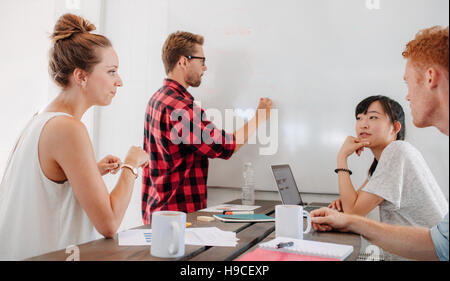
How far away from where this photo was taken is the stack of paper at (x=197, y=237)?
923mm

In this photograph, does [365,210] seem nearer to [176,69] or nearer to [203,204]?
[203,204]

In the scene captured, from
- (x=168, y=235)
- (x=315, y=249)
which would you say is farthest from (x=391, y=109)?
(x=168, y=235)

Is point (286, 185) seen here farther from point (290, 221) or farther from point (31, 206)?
point (31, 206)

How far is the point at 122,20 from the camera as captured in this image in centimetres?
218

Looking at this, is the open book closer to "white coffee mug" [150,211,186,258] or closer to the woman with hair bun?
the woman with hair bun

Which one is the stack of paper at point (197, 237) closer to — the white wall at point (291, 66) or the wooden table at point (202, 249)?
the wooden table at point (202, 249)

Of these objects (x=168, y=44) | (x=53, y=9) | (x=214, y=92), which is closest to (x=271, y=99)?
(x=214, y=92)

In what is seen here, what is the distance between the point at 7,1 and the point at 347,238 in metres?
2.07

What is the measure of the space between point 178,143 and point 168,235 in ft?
2.80

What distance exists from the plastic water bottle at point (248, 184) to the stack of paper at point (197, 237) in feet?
2.50

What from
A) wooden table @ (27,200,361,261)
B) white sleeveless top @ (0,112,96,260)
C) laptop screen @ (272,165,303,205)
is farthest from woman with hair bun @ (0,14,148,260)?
laptop screen @ (272,165,303,205)

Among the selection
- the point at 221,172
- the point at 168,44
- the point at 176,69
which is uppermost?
the point at 168,44

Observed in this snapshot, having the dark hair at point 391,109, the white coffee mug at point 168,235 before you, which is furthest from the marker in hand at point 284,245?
the dark hair at point 391,109

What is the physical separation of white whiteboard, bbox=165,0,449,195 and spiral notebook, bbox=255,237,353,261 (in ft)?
3.06
